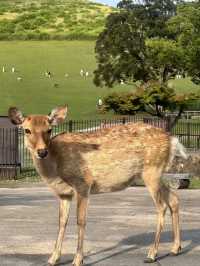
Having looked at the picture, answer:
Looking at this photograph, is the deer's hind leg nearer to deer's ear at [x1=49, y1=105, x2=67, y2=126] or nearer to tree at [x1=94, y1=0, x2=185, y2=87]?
deer's ear at [x1=49, y1=105, x2=67, y2=126]

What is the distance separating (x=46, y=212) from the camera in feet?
43.1

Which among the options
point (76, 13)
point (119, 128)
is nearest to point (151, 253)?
point (119, 128)

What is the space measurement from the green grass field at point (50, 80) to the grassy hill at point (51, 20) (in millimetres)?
8622

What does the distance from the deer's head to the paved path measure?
1480 mm

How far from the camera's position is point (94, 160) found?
8789mm

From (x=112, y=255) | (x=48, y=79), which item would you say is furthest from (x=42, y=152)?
(x=48, y=79)

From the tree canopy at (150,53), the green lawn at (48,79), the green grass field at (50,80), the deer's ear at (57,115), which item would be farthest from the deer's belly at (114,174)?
the green lawn at (48,79)

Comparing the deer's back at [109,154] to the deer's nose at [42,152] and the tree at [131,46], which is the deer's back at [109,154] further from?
the tree at [131,46]

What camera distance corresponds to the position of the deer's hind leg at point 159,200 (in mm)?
8875

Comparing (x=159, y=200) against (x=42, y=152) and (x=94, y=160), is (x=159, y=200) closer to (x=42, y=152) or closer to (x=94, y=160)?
(x=94, y=160)

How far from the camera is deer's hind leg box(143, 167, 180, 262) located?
29.1ft

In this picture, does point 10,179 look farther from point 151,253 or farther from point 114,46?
point 114,46

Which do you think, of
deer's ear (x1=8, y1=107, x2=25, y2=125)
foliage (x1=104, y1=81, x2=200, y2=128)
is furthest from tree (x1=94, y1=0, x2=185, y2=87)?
deer's ear (x1=8, y1=107, x2=25, y2=125)

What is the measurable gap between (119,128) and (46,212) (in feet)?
14.6
